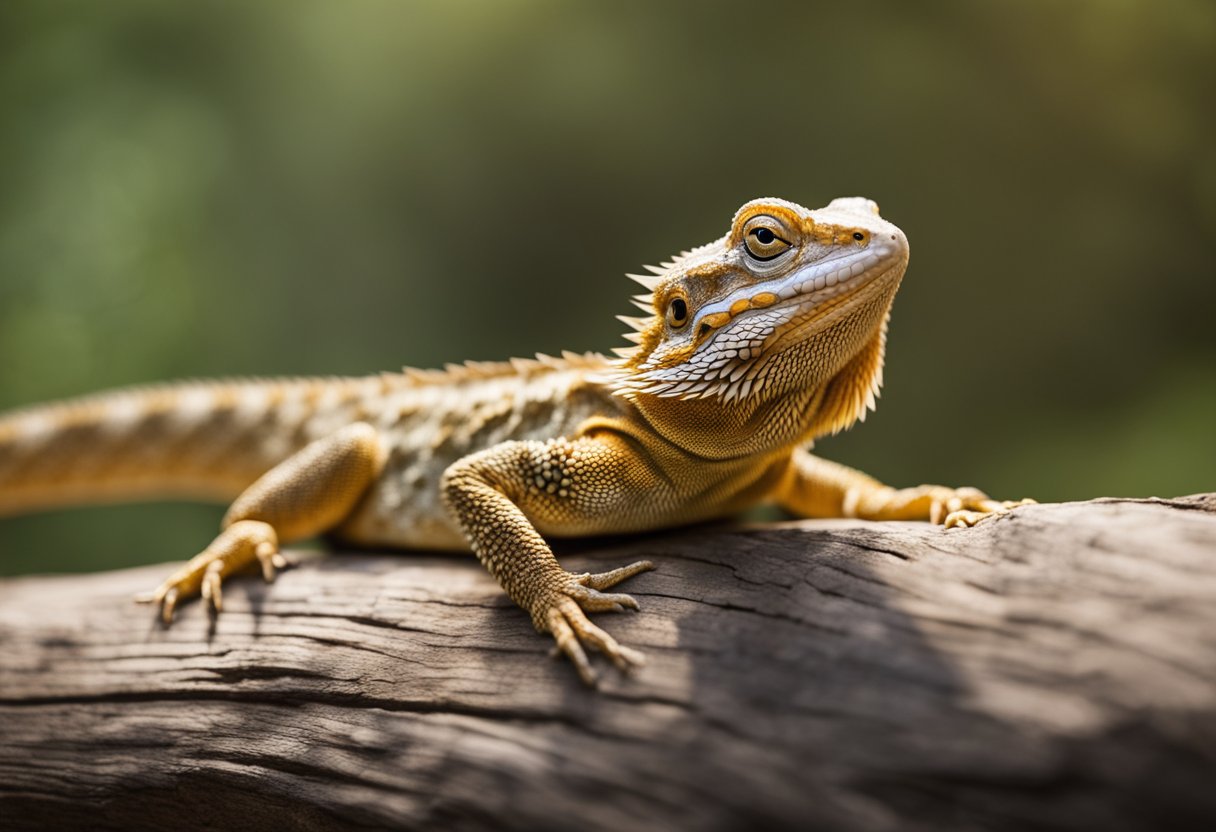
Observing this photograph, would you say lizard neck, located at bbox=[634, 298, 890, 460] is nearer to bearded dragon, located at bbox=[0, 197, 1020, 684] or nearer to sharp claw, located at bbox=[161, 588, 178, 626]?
bearded dragon, located at bbox=[0, 197, 1020, 684]

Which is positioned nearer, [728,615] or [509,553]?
[728,615]

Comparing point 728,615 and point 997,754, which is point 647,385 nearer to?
point 728,615

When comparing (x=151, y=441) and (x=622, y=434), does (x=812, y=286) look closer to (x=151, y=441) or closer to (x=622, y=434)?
(x=622, y=434)

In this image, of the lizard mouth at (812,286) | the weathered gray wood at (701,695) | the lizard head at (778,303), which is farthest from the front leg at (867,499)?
the lizard mouth at (812,286)

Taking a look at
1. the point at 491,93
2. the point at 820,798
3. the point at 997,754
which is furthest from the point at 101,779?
the point at 491,93

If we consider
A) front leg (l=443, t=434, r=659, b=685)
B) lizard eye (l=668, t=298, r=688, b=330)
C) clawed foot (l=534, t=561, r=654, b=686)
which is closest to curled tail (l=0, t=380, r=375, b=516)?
front leg (l=443, t=434, r=659, b=685)

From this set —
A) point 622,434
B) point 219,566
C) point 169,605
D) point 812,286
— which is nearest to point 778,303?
point 812,286
